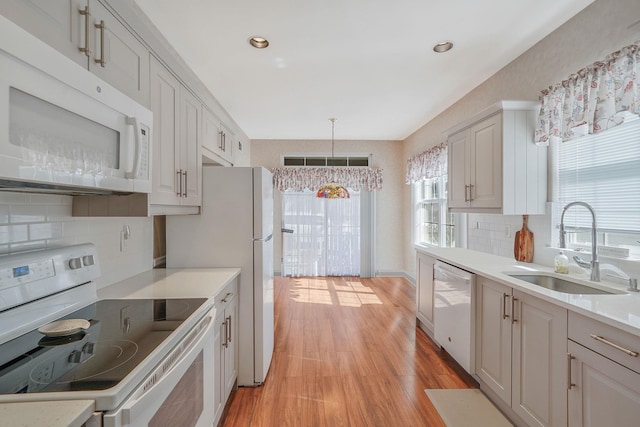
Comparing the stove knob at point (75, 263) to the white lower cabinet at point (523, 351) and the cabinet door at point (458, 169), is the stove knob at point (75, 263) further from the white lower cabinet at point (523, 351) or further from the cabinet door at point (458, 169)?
the cabinet door at point (458, 169)

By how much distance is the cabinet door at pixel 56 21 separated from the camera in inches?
35.6

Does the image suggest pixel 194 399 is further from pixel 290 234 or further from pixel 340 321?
pixel 290 234

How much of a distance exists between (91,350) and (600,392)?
1958mm

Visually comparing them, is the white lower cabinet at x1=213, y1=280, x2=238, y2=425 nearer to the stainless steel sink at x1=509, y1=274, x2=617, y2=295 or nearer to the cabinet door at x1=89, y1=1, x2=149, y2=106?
the cabinet door at x1=89, y1=1, x2=149, y2=106

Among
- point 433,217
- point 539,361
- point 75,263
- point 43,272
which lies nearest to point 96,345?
point 43,272

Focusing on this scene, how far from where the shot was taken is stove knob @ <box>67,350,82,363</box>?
0.93m

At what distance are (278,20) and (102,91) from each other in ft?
4.81

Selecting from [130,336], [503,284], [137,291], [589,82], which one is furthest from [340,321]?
[589,82]

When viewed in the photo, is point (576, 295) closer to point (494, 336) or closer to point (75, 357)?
point (494, 336)

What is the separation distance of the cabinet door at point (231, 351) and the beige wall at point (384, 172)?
3591 millimetres

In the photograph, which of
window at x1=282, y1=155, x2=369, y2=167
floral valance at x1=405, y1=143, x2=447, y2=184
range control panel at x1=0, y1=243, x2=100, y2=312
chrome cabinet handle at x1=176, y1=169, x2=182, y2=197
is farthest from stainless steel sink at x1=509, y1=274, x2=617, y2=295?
window at x1=282, y1=155, x2=369, y2=167

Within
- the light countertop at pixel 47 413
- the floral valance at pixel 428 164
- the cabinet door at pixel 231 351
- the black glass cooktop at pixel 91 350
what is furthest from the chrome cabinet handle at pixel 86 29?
the floral valance at pixel 428 164

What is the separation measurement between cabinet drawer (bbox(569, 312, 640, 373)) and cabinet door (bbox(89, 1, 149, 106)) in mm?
2326

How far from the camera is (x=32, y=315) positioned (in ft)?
3.79
